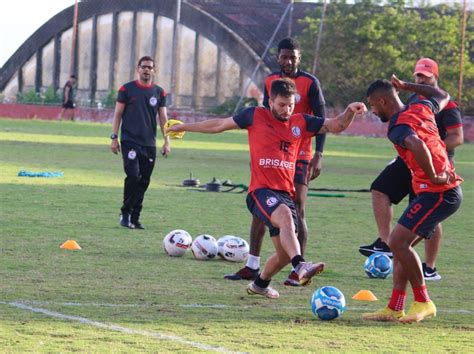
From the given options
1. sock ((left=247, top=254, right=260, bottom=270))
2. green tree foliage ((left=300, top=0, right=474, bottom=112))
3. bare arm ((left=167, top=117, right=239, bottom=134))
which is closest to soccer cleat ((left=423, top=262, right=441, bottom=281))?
sock ((left=247, top=254, right=260, bottom=270))

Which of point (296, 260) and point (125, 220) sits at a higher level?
point (296, 260)

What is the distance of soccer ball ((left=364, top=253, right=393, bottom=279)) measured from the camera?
11.4 meters

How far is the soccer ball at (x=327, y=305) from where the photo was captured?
889 centimetres

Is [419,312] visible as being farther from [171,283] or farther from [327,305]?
[171,283]

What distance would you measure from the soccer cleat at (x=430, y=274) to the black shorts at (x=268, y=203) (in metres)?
2.04

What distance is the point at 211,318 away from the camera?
8.76 metres

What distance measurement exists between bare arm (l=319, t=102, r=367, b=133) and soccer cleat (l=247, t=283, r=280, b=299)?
1.42m

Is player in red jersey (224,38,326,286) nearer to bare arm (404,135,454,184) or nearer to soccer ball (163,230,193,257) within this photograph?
soccer ball (163,230,193,257)

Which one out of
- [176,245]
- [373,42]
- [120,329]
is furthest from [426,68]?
[373,42]

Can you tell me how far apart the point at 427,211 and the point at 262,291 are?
5.19 feet

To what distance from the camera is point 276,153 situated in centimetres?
998

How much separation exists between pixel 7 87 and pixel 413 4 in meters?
35.6

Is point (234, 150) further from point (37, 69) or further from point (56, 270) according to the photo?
point (37, 69)

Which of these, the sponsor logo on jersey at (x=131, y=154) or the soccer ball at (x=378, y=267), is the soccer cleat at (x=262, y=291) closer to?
the soccer ball at (x=378, y=267)
